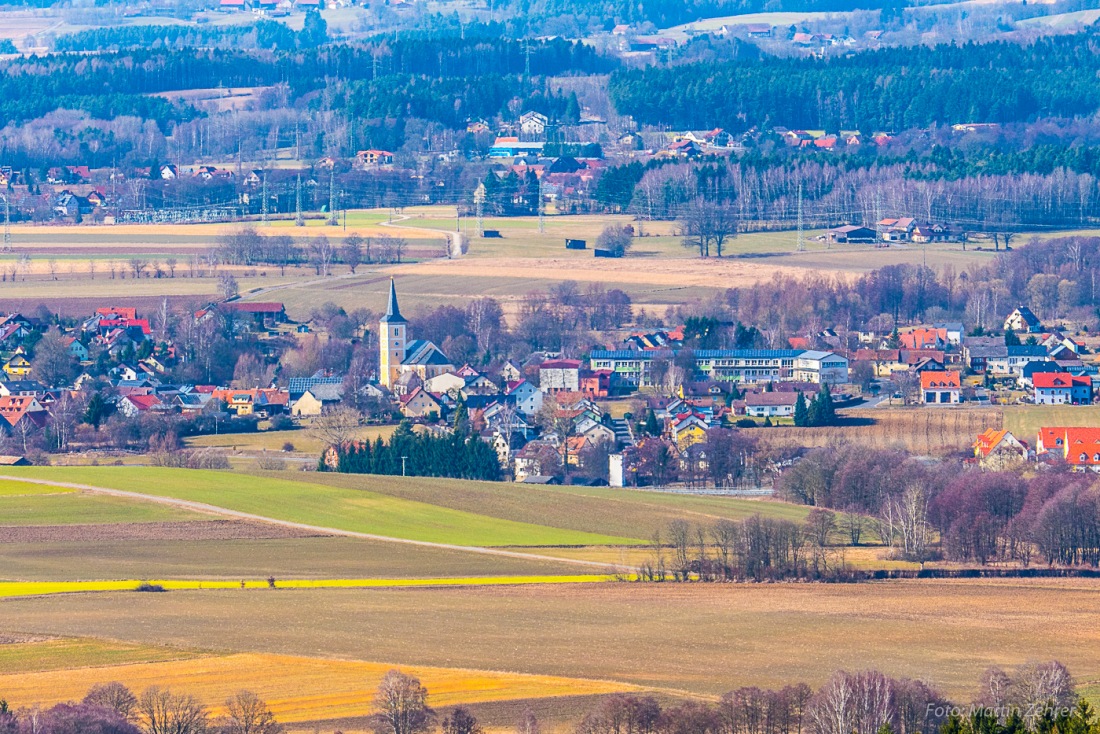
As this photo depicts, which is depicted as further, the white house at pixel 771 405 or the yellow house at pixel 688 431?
the white house at pixel 771 405

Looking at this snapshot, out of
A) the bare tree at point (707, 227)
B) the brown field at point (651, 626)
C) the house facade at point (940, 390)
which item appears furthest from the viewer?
the bare tree at point (707, 227)

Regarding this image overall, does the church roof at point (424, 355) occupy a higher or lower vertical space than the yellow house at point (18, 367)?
higher

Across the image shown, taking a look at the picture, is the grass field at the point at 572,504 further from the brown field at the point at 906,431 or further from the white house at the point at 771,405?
the white house at the point at 771,405

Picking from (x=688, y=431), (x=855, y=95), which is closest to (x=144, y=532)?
(x=688, y=431)

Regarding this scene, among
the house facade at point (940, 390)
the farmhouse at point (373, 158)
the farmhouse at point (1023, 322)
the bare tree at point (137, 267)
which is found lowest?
the house facade at point (940, 390)

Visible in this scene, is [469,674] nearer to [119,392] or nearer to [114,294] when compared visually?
[119,392]

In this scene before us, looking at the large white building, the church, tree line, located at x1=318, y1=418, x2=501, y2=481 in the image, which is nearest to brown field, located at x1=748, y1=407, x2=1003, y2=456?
the large white building

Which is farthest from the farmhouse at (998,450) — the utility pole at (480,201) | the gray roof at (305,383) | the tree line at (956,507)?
the utility pole at (480,201)

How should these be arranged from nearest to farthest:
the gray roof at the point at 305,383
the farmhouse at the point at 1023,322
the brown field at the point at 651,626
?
the brown field at the point at 651,626, the gray roof at the point at 305,383, the farmhouse at the point at 1023,322

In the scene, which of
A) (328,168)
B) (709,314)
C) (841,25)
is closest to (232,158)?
(328,168)
